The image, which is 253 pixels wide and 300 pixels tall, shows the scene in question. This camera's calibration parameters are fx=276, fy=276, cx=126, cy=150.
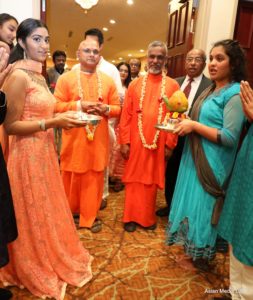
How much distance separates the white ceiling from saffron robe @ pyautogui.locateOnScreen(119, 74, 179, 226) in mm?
3827

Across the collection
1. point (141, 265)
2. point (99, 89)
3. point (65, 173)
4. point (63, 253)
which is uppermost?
point (99, 89)

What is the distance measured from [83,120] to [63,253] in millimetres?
889

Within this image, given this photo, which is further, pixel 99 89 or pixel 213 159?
pixel 99 89

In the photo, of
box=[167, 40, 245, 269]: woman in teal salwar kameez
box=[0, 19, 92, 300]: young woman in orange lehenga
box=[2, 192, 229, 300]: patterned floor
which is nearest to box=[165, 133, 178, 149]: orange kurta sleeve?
box=[167, 40, 245, 269]: woman in teal salwar kameez

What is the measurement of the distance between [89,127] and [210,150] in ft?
3.35

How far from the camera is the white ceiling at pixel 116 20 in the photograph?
689 cm

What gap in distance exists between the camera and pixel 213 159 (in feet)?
5.94

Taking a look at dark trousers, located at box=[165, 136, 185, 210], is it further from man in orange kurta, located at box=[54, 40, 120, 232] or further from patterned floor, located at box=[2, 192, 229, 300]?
man in orange kurta, located at box=[54, 40, 120, 232]

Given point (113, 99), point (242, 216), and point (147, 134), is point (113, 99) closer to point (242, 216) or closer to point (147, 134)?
point (147, 134)

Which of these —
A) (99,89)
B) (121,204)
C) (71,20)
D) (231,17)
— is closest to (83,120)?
(99,89)

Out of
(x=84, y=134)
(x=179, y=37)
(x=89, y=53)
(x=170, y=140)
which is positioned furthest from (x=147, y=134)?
(x=179, y=37)

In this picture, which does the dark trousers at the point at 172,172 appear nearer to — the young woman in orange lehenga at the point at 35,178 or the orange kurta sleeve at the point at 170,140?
the orange kurta sleeve at the point at 170,140

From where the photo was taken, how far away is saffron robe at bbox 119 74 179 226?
242 cm

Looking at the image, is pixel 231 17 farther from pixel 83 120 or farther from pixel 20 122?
pixel 20 122
